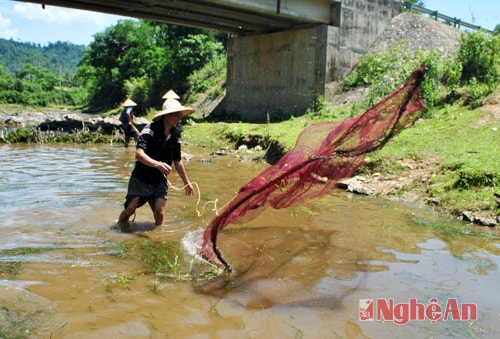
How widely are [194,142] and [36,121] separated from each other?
13.1m

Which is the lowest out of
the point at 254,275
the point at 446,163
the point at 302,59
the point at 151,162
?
the point at 254,275

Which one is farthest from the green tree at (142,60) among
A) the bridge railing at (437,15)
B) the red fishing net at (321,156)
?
the red fishing net at (321,156)

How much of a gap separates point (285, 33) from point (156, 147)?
1628 centimetres

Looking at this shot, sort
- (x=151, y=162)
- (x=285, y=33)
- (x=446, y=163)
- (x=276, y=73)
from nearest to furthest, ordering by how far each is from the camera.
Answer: (x=151, y=162) → (x=446, y=163) → (x=285, y=33) → (x=276, y=73)

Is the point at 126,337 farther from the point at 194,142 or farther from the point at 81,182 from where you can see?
the point at 194,142

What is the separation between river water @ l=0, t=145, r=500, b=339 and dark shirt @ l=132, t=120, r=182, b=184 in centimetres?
77

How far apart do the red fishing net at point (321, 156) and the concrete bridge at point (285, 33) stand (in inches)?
531

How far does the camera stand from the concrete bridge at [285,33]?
18.2 meters

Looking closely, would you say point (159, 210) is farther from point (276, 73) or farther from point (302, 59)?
point (276, 73)

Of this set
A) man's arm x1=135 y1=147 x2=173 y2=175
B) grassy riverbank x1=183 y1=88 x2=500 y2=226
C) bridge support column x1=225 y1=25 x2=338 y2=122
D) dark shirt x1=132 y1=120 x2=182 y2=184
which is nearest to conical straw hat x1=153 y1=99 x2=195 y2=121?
dark shirt x1=132 y1=120 x2=182 y2=184

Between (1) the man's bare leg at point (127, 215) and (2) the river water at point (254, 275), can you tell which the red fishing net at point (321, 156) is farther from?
(1) the man's bare leg at point (127, 215)

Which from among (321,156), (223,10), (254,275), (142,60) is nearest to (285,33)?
(223,10)

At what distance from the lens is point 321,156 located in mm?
4293

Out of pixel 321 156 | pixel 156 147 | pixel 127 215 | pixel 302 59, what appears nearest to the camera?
pixel 321 156
